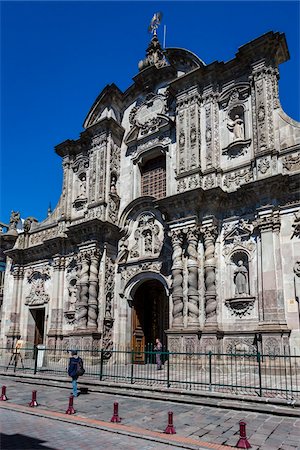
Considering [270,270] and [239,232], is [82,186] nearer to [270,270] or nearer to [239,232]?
[239,232]

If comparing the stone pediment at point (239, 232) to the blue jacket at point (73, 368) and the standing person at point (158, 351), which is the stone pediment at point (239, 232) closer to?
the standing person at point (158, 351)

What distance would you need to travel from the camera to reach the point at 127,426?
756 centimetres

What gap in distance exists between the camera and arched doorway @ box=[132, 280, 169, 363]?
19031mm

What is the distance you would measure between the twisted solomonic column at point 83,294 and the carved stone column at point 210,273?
634 centimetres

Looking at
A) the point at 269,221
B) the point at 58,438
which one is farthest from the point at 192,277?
the point at 58,438

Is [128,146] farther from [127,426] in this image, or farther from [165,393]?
[127,426]

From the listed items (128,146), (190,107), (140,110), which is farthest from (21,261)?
(190,107)

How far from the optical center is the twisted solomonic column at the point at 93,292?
59.2ft

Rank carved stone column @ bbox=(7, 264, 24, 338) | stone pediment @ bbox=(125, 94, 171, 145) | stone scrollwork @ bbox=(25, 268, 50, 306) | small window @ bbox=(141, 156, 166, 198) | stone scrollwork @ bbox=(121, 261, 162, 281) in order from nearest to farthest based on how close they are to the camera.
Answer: stone scrollwork @ bbox=(121, 261, 162, 281)
small window @ bbox=(141, 156, 166, 198)
stone pediment @ bbox=(125, 94, 171, 145)
stone scrollwork @ bbox=(25, 268, 50, 306)
carved stone column @ bbox=(7, 264, 24, 338)

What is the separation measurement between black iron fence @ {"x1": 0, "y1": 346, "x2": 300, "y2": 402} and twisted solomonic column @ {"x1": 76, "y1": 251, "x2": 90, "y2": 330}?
1.51 metres

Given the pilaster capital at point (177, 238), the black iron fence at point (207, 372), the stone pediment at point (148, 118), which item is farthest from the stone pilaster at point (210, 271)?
the stone pediment at point (148, 118)

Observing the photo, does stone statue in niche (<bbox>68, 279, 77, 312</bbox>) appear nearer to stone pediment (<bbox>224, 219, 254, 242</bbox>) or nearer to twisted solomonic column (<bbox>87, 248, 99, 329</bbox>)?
twisted solomonic column (<bbox>87, 248, 99, 329</bbox>)

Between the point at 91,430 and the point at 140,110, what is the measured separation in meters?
17.0

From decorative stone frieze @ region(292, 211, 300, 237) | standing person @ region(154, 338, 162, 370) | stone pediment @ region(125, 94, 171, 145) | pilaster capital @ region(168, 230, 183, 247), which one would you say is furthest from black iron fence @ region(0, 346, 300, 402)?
stone pediment @ region(125, 94, 171, 145)
